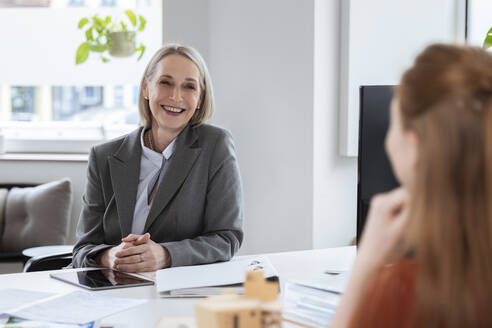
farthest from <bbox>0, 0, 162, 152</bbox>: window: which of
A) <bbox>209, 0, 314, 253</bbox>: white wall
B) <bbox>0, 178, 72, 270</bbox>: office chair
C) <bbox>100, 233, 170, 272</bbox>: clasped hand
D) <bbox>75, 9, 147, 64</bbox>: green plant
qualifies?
<bbox>100, 233, 170, 272</bbox>: clasped hand

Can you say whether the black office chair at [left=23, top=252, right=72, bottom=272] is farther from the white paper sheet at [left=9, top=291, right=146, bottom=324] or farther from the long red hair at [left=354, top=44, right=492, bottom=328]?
the long red hair at [left=354, top=44, right=492, bottom=328]

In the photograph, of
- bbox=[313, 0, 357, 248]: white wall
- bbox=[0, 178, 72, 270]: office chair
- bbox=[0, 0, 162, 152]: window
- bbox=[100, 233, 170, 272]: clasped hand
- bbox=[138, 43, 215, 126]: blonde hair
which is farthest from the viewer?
bbox=[0, 0, 162, 152]: window

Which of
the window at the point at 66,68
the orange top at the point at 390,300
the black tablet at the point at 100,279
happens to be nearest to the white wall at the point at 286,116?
the window at the point at 66,68

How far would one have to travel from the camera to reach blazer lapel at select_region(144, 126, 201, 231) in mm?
2223

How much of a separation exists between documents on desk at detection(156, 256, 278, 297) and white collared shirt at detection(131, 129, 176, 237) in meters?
0.40

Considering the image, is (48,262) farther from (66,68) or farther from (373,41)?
(66,68)

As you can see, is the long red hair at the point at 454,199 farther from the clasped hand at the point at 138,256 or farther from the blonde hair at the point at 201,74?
the blonde hair at the point at 201,74

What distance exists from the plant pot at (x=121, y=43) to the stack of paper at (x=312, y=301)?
263cm

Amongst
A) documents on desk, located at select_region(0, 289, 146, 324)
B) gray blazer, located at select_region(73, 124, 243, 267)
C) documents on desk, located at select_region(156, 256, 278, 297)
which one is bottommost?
documents on desk, located at select_region(0, 289, 146, 324)

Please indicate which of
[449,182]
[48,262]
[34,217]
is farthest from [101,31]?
[449,182]

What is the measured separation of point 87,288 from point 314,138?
151cm

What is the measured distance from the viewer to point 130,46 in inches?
156

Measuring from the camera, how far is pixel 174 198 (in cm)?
226

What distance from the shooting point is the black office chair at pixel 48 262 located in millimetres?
2475
